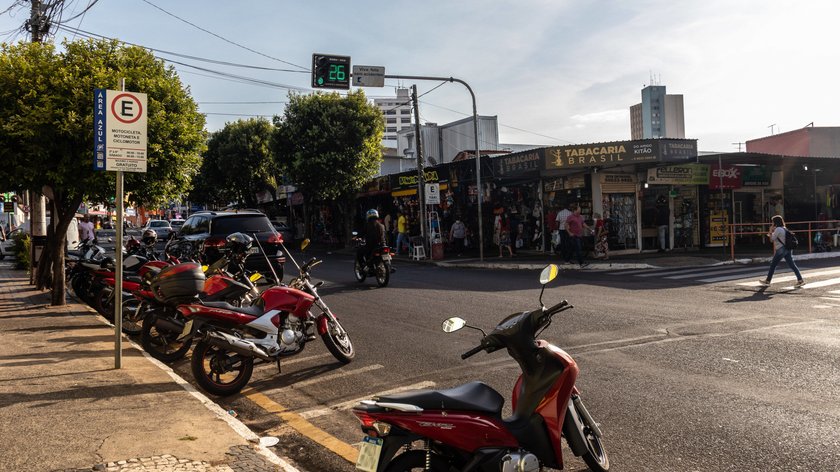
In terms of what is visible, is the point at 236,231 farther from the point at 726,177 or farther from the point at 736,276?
the point at 726,177

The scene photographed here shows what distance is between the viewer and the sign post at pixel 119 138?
645cm

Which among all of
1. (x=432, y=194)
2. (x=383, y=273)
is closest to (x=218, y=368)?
(x=383, y=273)

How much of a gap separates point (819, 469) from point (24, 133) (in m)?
10.7

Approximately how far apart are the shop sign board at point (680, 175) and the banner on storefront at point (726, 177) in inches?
13.1

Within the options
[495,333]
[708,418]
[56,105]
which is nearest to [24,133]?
[56,105]

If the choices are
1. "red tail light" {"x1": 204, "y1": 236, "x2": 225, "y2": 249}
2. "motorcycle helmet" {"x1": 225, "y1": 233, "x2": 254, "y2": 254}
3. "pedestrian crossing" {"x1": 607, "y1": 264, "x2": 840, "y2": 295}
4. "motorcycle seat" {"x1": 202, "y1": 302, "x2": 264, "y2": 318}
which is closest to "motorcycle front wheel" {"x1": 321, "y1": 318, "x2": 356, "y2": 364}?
"motorcycle seat" {"x1": 202, "y1": 302, "x2": 264, "y2": 318}

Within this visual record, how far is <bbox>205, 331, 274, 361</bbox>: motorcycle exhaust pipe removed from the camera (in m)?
5.73

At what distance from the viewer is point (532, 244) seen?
81.6ft

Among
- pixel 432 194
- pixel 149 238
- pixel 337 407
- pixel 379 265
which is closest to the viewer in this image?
pixel 337 407

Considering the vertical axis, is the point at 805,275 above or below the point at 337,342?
above

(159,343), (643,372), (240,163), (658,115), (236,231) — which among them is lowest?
(643,372)

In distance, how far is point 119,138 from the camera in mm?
6520

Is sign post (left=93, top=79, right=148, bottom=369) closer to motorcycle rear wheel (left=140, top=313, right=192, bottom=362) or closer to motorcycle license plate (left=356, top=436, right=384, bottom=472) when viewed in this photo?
motorcycle rear wheel (left=140, top=313, right=192, bottom=362)

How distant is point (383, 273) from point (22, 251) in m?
13.4
